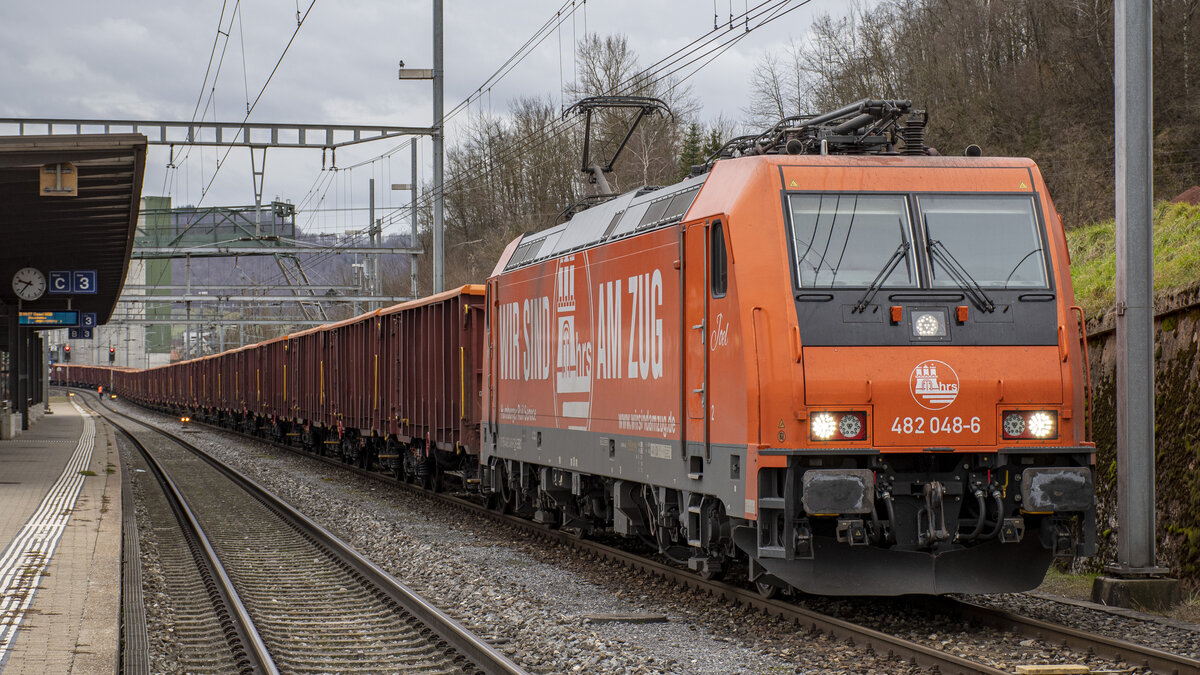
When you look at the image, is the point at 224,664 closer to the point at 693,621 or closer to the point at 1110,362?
the point at 693,621

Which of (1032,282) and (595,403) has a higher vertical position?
(1032,282)

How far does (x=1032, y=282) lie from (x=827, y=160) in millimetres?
1660

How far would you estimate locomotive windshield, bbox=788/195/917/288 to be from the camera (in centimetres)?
845

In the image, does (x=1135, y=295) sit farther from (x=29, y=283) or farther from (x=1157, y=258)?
(x=29, y=283)

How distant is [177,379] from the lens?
214 ft

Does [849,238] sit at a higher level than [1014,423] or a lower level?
higher

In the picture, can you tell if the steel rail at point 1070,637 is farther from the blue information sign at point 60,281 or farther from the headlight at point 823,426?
the blue information sign at point 60,281

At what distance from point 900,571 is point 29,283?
22.6 meters

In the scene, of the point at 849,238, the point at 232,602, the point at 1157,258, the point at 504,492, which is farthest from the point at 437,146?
the point at 849,238

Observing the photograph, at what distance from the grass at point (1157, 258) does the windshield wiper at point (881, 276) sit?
343 centimetres

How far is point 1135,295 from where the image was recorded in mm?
9383

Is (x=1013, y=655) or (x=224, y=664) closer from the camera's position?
(x=1013, y=655)

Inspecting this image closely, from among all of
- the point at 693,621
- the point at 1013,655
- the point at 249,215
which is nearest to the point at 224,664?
the point at 693,621

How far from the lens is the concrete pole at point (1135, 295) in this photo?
927 cm
